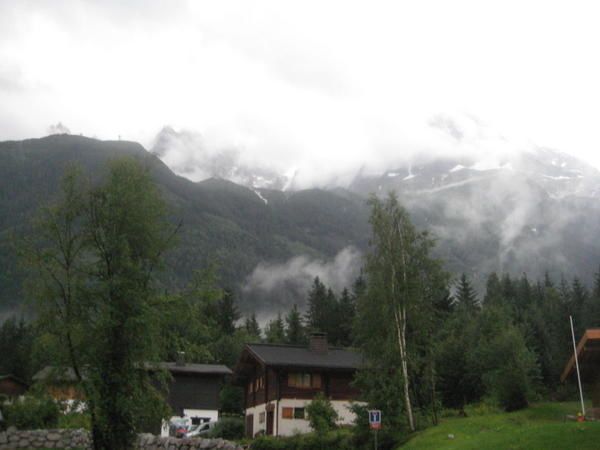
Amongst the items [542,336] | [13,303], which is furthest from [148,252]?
[13,303]

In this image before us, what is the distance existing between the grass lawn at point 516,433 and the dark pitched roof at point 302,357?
14.6 meters

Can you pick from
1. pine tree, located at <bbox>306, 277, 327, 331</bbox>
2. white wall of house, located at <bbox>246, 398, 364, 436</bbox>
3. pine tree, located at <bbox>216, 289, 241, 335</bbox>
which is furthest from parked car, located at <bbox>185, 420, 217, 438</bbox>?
pine tree, located at <bbox>216, 289, 241, 335</bbox>

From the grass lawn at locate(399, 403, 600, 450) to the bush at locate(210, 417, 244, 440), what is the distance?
75.1ft

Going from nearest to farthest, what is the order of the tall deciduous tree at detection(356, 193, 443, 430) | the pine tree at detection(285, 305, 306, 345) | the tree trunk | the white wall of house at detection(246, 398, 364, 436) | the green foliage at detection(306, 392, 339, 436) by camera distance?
the tree trunk, the tall deciduous tree at detection(356, 193, 443, 430), the green foliage at detection(306, 392, 339, 436), the white wall of house at detection(246, 398, 364, 436), the pine tree at detection(285, 305, 306, 345)

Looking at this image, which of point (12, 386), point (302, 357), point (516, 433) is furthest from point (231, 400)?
point (516, 433)

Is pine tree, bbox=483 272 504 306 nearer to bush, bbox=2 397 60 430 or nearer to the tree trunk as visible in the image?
the tree trunk

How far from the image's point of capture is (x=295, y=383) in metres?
50.4

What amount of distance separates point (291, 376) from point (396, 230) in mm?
17089

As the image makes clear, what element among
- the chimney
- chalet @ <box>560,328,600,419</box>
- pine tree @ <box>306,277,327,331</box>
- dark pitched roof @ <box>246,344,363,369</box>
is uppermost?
pine tree @ <box>306,277,327,331</box>

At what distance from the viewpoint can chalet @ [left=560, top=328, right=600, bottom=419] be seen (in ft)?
95.6

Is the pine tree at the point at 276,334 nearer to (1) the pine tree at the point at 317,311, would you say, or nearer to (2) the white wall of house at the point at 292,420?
(1) the pine tree at the point at 317,311

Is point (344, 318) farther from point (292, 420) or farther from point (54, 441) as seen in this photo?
point (54, 441)

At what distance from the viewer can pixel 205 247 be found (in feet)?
610

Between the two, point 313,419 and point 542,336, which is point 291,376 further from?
point 542,336
